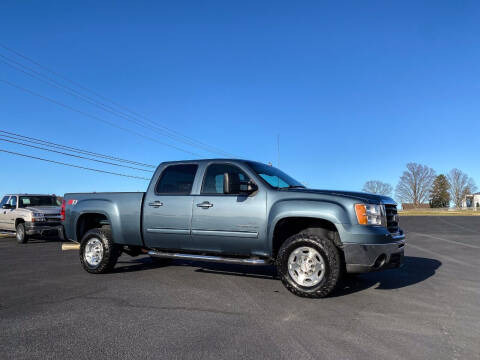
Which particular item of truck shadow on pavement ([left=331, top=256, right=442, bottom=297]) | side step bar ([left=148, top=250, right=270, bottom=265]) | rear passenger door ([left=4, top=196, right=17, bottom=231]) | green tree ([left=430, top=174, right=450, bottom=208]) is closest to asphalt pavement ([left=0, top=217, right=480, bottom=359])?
truck shadow on pavement ([left=331, top=256, right=442, bottom=297])

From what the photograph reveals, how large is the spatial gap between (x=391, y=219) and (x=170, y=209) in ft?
11.3

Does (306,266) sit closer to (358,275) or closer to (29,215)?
(358,275)

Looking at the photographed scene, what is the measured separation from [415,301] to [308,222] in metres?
1.68

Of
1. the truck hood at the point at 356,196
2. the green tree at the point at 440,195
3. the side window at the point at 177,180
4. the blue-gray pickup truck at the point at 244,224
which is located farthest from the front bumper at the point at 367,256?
the green tree at the point at 440,195

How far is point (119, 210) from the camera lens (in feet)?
20.8

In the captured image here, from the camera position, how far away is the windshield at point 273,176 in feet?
Result: 18.5

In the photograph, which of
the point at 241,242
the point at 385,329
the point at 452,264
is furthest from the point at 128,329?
the point at 452,264

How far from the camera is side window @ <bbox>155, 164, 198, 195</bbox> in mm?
6004

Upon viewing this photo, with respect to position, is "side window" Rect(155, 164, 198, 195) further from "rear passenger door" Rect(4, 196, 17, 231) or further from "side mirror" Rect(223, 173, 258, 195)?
"rear passenger door" Rect(4, 196, 17, 231)

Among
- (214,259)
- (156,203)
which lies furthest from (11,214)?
(214,259)

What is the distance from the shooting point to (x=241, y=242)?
5207 mm

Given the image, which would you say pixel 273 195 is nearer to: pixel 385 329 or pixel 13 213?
pixel 385 329

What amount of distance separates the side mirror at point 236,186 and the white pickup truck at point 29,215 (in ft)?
34.8

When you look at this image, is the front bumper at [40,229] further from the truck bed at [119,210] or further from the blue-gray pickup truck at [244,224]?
the truck bed at [119,210]
